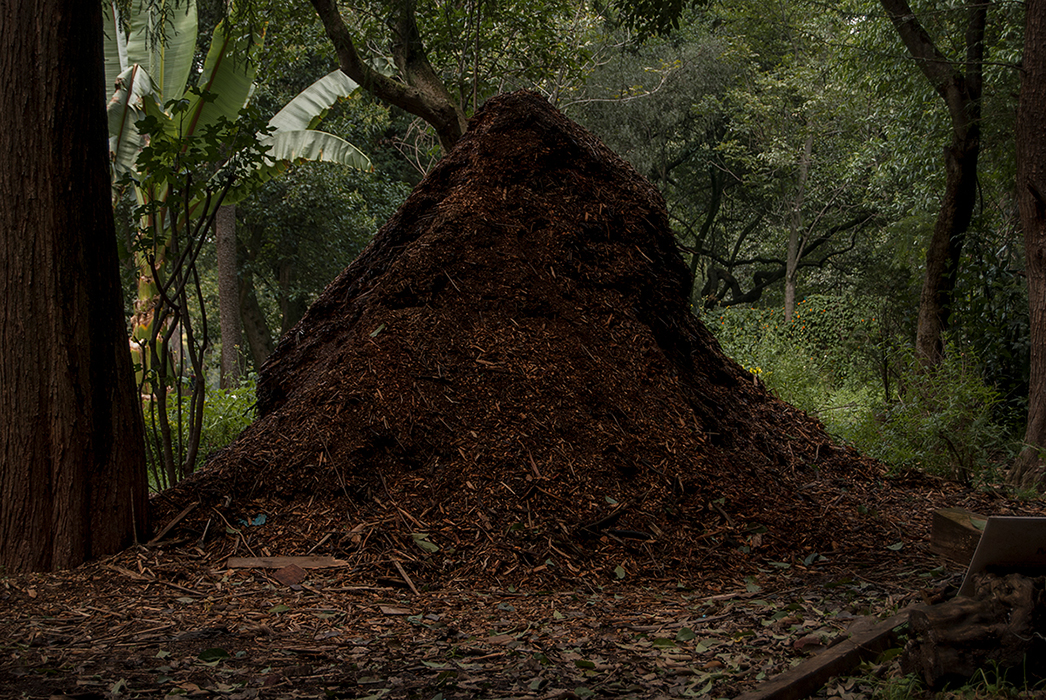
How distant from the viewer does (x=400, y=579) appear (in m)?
3.63

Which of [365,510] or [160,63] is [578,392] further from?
[160,63]

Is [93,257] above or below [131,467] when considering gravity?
above

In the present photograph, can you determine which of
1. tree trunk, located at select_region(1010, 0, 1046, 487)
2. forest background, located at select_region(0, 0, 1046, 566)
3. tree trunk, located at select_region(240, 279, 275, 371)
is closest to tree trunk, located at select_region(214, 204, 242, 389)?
forest background, located at select_region(0, 0, 1046, 566)

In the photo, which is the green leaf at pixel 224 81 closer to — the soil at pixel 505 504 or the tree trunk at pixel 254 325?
the soil at pixel 505 504

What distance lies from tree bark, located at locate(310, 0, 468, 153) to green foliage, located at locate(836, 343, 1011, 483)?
15.5 feet

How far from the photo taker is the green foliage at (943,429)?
6.24 meters

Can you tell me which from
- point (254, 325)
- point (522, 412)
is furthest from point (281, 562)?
point (254, 325)

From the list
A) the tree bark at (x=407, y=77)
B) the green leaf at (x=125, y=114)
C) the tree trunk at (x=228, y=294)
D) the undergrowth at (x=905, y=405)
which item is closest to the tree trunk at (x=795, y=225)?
the undergrowth at (x=905, y=405)

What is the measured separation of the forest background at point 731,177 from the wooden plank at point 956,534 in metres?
3.10

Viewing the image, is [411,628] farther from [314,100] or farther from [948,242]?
[314,100]

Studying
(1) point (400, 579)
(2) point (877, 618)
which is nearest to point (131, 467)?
(1) point (400, 579)

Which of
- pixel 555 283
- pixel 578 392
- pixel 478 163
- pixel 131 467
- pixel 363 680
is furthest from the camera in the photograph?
pixel 478 163

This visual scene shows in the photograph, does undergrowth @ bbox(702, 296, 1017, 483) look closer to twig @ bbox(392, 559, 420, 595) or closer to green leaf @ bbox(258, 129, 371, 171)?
twig @ bbox(392, 559, 420, 595)

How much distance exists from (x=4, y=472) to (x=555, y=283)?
3034 mm
